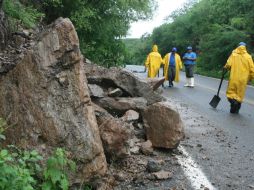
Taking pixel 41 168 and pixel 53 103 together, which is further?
pixel 53 103

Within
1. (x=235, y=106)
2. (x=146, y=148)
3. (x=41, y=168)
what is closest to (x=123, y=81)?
(x=146, y=148)

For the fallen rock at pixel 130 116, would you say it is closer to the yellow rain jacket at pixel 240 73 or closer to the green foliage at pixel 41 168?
the green foliage at pixel 41 168

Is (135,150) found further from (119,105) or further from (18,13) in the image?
(18,13)

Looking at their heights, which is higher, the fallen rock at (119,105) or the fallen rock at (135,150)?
the fallen rock at (119,105)

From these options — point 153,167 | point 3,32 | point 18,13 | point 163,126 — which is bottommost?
point 153,167

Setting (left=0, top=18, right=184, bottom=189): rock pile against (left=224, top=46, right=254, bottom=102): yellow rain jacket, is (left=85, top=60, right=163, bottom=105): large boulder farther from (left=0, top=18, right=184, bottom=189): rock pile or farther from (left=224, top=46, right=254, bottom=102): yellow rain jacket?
(left=224, top=46, right=254, bottom=102): yellow rain jacket

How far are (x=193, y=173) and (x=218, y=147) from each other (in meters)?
1.97

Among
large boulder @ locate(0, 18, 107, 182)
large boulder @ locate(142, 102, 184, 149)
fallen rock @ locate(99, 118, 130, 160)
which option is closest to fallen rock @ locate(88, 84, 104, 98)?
large boulder @ locate(142, 102, 184, 149)

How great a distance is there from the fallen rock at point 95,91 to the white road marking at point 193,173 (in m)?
1.68

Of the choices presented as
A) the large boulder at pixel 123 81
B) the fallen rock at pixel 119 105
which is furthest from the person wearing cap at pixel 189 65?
the fallen rock at pixel 119 105

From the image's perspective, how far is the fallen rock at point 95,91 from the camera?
8.10 meters

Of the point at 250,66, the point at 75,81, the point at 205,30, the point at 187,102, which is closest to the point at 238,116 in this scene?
the point at 250,66

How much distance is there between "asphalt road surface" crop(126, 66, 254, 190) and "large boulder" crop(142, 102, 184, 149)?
0.96ft

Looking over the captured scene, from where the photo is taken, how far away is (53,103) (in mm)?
5422
